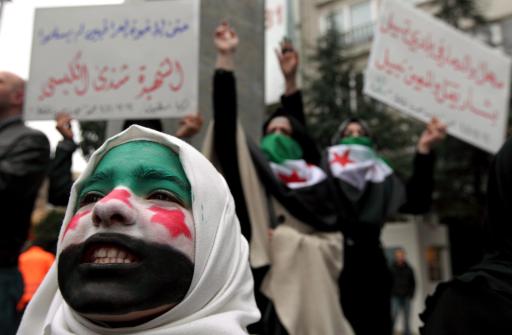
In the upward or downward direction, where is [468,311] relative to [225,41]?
downward

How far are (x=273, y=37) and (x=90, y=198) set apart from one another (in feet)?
27.7

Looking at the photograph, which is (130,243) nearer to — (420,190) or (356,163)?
(356,163)

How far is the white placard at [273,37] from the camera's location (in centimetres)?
809

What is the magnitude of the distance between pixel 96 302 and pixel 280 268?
155cm

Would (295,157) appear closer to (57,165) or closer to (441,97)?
(57,165)

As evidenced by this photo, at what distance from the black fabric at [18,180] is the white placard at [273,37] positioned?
5.42 metres

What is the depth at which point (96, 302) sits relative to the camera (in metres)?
1.33

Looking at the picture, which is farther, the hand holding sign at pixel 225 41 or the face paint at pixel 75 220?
the hand holding sign at pixel 225 41

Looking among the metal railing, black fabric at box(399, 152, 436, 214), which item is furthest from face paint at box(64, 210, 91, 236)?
the metal railing

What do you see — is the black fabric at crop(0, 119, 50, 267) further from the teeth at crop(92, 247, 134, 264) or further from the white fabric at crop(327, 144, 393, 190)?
the white fabric at crop(327, 144, 393, 190)

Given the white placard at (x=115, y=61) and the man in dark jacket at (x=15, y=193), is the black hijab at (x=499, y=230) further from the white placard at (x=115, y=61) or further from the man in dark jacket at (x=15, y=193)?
the man in dark jacket at (x=15, y=193)

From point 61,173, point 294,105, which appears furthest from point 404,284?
point 61,173

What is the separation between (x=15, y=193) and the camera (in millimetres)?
2711

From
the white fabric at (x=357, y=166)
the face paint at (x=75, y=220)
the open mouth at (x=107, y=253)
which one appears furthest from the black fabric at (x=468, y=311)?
the white fabric at (x=357, y=166)
